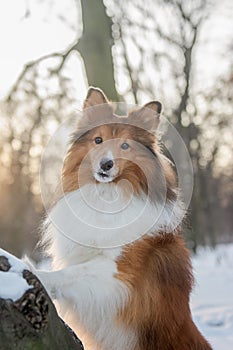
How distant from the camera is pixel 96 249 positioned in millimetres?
4324

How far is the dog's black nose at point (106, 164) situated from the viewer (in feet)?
14.6

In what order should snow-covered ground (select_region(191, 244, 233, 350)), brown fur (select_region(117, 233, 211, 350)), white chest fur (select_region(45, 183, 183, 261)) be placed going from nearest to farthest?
1. brown fur (select_region(117, 233, 211, 350))
2. white chest fur (select_region(45, 183, 183, 261))
3. snow-covered ground (select_region(191, 244, 233, 350))

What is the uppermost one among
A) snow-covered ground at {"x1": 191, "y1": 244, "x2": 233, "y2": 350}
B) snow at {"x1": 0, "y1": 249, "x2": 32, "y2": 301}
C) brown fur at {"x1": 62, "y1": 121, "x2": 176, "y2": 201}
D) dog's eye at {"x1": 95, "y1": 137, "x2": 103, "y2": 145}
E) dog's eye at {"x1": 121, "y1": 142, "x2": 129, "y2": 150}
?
snow at {"x1": 0, "y1": 249, "x2": 32, "y2": 301}

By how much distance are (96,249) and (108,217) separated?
34cm

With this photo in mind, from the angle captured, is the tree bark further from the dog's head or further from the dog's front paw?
the dog's head

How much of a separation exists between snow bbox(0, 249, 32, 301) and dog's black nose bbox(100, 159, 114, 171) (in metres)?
1.63

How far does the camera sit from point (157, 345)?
4242 mm

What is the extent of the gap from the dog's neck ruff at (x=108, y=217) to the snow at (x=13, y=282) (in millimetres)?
1409

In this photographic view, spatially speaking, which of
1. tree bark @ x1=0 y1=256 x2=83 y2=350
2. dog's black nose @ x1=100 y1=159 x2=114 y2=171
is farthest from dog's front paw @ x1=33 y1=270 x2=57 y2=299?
dog's black nose @ x1=100 y1=159 x2=114 y2=171

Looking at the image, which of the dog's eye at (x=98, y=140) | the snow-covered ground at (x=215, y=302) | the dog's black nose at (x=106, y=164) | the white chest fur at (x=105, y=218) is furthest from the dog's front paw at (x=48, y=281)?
the snow-covered ground at (x=215, y=302)

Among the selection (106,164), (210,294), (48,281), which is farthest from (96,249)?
(210,294)

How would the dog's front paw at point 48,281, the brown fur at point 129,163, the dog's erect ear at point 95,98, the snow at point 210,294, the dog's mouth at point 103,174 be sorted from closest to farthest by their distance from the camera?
1. the snow at point 210,294
2. the dog's front paw at point 48,281
3. the dog's mouth at point 103,174
4. the brown fur at point 129,163
5. the dog's erect ear at point 95,98

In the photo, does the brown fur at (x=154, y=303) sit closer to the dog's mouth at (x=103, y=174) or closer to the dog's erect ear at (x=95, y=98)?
the dog's mouth at (x=103, y=174)

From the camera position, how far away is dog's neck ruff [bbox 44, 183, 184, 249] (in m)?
4.38
